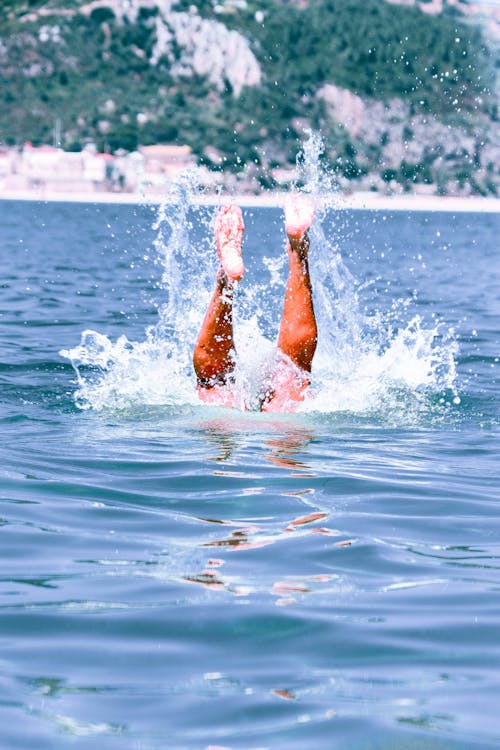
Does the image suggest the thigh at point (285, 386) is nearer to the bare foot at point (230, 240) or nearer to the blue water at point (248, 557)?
the blue water at point (248, 557)

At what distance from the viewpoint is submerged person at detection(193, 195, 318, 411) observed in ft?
29.6

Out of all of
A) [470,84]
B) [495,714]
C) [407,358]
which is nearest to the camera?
[495,714]

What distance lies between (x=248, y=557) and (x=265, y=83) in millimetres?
156450

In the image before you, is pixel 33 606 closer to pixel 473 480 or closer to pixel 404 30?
pixel 473 480

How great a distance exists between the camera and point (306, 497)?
7.43 meters

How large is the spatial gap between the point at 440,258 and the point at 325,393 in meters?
33.5

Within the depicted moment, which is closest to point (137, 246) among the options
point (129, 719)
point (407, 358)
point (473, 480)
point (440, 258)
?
point (440, 258)

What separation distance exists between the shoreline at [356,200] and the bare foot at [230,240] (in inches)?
4898

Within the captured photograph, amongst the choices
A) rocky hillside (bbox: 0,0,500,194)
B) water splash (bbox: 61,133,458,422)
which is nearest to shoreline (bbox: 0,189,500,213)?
rocky hillside (bbox: 0,0,500,194)

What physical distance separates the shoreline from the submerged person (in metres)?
124

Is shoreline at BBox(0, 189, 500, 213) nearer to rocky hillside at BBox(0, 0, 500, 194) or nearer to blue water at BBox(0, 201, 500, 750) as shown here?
rocky hillside at BBox(0, 0, 500, 194)

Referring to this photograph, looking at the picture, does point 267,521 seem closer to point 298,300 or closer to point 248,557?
point 248,557

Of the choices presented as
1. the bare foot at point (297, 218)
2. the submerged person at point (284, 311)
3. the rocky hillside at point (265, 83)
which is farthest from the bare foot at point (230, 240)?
the rocky hillside at point (265, 83)

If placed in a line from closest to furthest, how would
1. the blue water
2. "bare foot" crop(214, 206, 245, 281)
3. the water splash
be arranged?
the blue water
"bare foot" crop(214, 206, 245, 281)
the water splash
